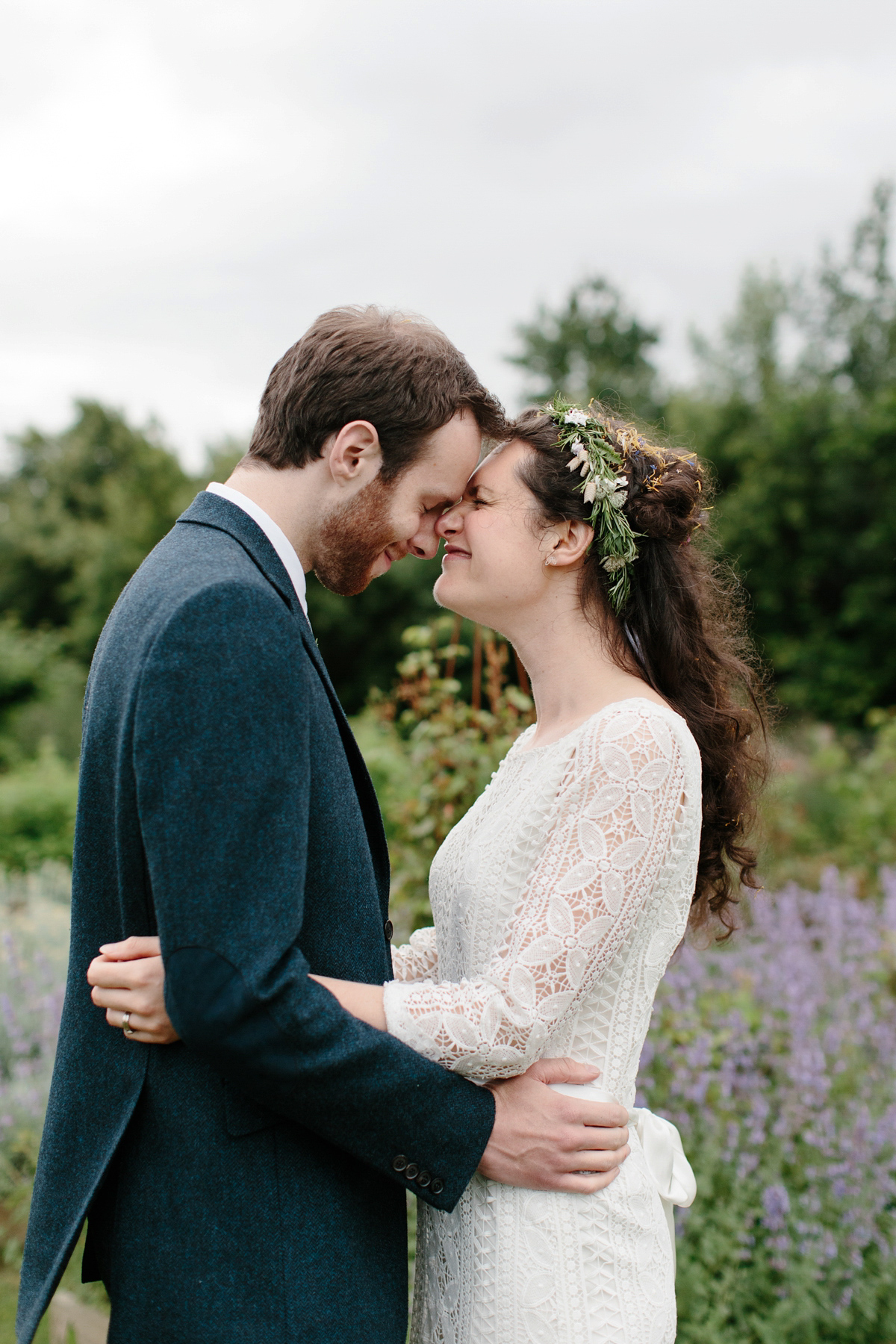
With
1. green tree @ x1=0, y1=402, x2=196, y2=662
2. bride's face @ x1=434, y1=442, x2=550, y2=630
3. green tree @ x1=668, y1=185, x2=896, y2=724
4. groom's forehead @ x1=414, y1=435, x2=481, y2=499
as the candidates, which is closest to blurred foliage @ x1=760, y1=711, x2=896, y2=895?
bride's face @ x1=434, y1=442, x2=550, y2=630

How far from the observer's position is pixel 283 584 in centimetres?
152

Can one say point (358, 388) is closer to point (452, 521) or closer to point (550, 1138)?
point (452, 521)

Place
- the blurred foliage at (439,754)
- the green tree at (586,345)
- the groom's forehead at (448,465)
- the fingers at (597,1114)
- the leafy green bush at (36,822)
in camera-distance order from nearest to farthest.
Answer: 1. the fingers at (597,1114)
2. the groom's forehead at (448,465)
3. the blurred foliage at (439,754)
4. the leafy green bush at (36,822)
5. the green tree at (586,345)

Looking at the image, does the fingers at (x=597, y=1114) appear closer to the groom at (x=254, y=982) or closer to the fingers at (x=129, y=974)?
the groom at (x=254, y=982)

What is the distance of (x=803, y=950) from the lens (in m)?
4.36

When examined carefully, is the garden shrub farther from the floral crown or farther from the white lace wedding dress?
the floral crown

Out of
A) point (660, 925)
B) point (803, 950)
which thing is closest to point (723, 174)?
point (803, 950)

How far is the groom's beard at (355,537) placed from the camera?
69.7 inches

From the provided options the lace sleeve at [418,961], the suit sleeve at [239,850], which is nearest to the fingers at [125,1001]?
the suit sleeve at [239,850]

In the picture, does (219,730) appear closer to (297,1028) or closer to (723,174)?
(297,1028)

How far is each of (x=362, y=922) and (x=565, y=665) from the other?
0.72 m

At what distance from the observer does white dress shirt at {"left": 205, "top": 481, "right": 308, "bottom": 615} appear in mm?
1585

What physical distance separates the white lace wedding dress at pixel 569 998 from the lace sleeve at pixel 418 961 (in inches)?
12.9

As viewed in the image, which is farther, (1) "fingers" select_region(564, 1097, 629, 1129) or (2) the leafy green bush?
(2) the leafy green bush
